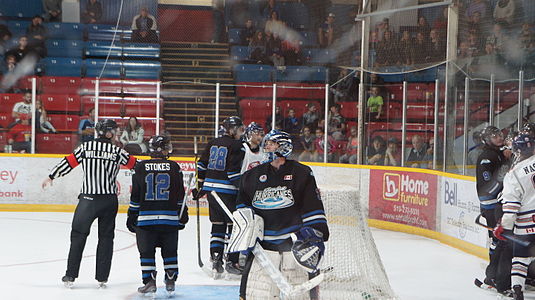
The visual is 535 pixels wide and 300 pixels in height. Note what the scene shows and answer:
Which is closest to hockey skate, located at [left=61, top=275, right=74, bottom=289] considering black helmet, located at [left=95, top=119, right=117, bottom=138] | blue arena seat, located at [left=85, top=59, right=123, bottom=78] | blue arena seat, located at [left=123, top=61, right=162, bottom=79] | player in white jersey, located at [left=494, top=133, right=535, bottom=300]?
black helmet, located at [left=95, top=119, right=117, bottom=138]

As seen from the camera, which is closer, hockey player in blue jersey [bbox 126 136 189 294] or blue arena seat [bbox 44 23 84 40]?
hockey player in blue jersey [bbox 126 136 189 294]

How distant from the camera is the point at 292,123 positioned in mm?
10961

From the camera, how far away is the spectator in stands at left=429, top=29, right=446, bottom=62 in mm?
9625

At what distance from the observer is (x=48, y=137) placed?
36.8 ft

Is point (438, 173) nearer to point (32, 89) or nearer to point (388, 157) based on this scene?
point (388, 157)

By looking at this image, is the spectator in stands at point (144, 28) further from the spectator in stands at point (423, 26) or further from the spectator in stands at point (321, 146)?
the spectator in stands at point (423, 26)

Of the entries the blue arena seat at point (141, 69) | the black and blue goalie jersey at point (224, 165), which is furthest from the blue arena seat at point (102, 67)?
the black and blue goalie jersey at point (224, 165)

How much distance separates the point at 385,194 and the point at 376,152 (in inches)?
23.5

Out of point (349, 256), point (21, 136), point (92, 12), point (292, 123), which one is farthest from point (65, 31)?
point (349, 256)

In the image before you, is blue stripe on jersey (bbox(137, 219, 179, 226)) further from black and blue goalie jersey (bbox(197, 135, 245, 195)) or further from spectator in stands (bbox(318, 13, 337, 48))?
spectator in stands (bbox(318, 13, 337, 48))

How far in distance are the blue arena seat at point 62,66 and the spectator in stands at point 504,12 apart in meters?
6.60

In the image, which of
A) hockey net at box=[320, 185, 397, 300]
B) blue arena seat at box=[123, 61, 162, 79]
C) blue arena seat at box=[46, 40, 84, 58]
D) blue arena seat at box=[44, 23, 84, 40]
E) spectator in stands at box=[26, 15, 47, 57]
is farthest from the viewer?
blue arena seat at box=[44, 23, 84, 40]

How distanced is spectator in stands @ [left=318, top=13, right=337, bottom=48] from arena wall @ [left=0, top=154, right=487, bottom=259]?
7.34 ft

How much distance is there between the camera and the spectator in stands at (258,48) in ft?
44.1
